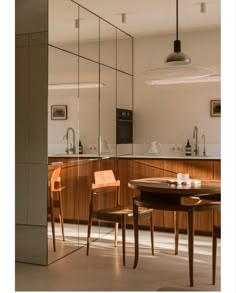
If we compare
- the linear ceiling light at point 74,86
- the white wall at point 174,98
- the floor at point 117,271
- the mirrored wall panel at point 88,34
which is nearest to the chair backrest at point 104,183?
the floor at point 117,271

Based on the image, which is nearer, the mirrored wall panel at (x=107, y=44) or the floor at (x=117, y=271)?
the floor at (x=117, y=271)

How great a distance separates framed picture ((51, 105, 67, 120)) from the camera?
A: 4109mm

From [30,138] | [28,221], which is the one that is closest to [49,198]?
[28,221]

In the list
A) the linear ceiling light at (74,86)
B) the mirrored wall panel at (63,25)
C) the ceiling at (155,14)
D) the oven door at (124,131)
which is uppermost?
the ceiling at (155,14)

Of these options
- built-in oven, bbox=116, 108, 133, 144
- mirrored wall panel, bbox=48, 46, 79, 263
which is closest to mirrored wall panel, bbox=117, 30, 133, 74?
built-in oven, bbox=116, 108, 133, 144

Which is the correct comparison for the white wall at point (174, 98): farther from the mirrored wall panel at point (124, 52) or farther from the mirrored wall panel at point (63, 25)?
the mirrored wall panel at point (63, 25)

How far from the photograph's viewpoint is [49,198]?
160 inches

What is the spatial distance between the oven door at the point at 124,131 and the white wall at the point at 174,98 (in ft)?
0.49

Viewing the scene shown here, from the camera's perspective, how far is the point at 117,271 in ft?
12.5

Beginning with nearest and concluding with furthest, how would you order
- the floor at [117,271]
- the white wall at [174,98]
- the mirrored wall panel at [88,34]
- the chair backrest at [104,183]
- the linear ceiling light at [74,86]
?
1. the floor at [117,271]
2. the linear ceiling light at [74,86]
3. the chair backrest at [104,183]
4. the mirrored wall panel at [88,34]
5. the white wall at [174,98]

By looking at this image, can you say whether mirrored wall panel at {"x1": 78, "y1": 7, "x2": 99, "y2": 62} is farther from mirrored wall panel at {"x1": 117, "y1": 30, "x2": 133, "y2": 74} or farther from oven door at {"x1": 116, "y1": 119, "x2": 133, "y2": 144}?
oven door at {"x1": 116, "y1": 119, "x2": 133, "y2": 144}

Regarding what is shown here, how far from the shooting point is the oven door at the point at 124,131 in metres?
5.89

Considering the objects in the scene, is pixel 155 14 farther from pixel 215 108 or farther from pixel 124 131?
pixel 124 131

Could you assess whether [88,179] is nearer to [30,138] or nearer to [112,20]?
[30,138]
